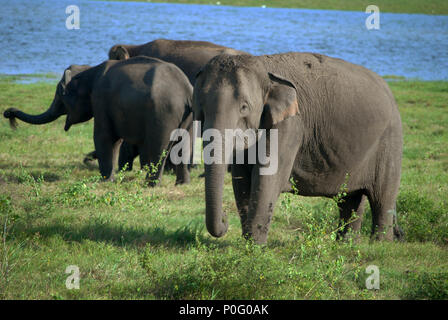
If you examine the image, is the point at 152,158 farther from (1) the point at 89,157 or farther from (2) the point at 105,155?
(1) the point at 89,157

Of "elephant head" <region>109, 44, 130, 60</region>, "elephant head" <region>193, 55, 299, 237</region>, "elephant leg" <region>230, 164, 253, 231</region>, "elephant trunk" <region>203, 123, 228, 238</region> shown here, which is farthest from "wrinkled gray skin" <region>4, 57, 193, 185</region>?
"elephant trunk" <region>203, 123, 228, 238</region>

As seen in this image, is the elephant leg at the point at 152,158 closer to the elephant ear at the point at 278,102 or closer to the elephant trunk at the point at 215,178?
the elephant ear at the point at 278,102

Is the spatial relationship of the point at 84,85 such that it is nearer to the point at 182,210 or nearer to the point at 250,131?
the point at 182,210

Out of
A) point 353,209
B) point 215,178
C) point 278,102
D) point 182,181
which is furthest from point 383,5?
point 215,178

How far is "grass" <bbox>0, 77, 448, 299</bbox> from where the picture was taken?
14.6 ft

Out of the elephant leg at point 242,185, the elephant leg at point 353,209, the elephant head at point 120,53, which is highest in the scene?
the elephant head at point 120,53

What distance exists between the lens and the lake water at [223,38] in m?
29.1

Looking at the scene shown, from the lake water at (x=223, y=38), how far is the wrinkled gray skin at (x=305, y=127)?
19.4 metres

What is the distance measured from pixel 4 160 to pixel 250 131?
18.1 feet

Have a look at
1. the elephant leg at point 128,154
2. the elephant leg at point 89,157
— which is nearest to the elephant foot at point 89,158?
the elephant leg at point 89,157

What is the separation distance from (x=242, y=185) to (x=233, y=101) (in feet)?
3.61

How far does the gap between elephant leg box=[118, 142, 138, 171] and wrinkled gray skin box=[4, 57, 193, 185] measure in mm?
720

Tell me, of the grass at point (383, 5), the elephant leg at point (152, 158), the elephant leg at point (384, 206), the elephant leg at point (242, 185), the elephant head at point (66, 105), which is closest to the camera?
the elephant leg at point (242, 185)
